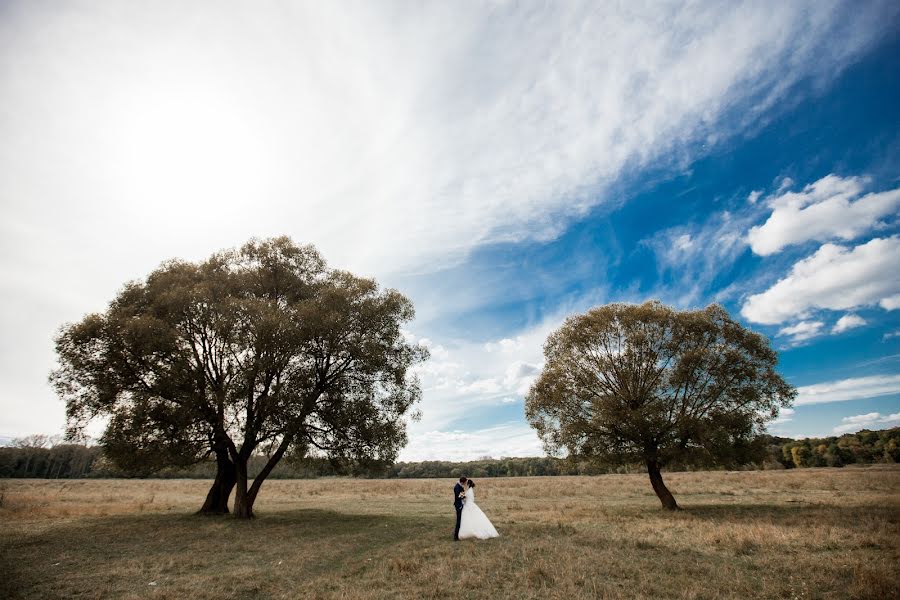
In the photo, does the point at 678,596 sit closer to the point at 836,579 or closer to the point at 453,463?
Answer: the point at 836,579

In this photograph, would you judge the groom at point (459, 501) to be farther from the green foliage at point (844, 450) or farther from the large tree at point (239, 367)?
the green foliage at point (844, 450)

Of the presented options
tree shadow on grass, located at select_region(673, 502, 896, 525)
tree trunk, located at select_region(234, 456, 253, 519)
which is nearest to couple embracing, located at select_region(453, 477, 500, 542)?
tree shadow on grass, located at select_region(673, 502, 896, 525)

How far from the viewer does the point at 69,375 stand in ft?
66.9

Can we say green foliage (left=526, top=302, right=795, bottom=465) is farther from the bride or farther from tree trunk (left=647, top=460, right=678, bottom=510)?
the bride

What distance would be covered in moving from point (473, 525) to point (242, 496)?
14.5 m

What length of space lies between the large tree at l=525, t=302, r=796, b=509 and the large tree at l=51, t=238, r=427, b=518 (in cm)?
962

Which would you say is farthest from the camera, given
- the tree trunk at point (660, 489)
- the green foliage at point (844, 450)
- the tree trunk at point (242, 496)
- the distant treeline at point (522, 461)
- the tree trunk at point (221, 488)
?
the distant treeline at point (522, 461)

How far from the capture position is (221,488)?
83.1 feet

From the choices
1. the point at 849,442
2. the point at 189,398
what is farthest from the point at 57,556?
the point at 849,442

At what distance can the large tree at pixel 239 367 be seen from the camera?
2038cm

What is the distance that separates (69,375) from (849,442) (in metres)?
139

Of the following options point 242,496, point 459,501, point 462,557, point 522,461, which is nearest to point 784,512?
point 459,501

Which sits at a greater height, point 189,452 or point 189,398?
point 189,398

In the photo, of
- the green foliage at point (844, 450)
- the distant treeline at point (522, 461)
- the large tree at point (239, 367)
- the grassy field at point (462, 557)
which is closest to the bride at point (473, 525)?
the grassy field at point (462, 557)
